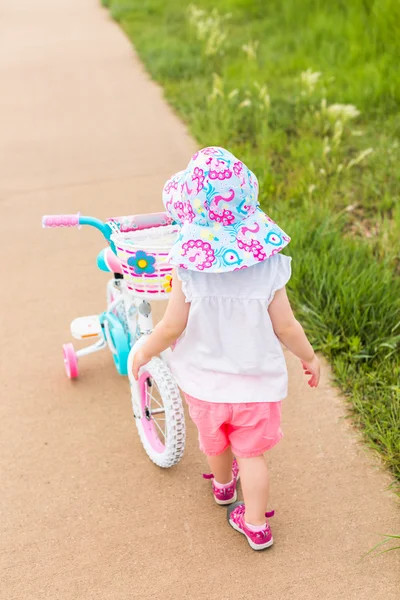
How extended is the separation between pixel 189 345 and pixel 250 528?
778 mm

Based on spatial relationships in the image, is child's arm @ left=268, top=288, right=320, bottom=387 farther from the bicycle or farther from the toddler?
the bicycle

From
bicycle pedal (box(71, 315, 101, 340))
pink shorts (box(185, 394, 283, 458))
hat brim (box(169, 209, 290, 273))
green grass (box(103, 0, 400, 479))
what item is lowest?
green grass (box(103, 0, 400, 479))

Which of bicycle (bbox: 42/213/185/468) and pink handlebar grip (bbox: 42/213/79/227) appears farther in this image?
pink handlebar grip (bbox: 42/213/79/227)

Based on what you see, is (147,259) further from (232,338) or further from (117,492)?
(117,492)

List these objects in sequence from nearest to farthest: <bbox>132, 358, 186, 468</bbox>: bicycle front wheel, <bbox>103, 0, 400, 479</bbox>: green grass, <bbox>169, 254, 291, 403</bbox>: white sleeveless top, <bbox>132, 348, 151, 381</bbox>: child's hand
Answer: <bbox>169, 254, 291, 403</bbox>: white sleeveless top → <bbox>132, 348, 151, 381</bbox>: child's hand → <bbox>132, 358, 186, 468</bbox>: bicycle front wheel → <bbox>103, 0, 400, 479</bbox>: green grass

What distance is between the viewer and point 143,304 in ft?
10.2

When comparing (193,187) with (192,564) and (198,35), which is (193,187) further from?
(198,35)

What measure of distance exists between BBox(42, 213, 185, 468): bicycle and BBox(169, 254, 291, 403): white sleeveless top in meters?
0.36

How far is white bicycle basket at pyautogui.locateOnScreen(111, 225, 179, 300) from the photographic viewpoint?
9.17ft

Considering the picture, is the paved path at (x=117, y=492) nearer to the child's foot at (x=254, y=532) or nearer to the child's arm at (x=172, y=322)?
the child's foot at (x=254, y=532)

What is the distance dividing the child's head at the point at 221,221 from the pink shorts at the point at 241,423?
57cm

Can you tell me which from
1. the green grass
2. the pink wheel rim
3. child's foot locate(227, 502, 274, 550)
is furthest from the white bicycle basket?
the green grass

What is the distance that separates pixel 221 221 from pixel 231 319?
0.34 meters

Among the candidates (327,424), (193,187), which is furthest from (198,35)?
(193,187)
